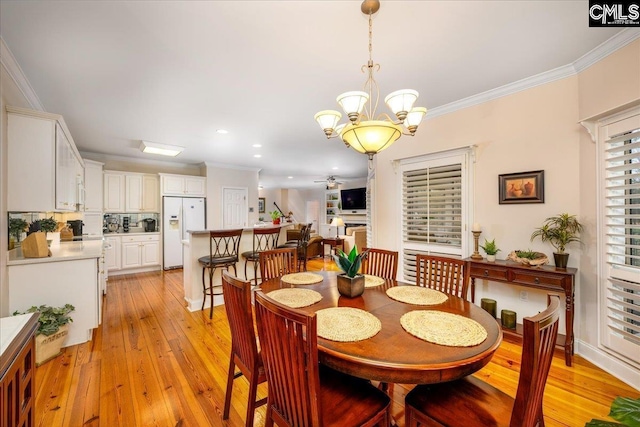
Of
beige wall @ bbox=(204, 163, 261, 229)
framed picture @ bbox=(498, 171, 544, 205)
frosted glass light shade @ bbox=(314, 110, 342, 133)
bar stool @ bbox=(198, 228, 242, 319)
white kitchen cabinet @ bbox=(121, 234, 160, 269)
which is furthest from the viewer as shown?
beige wall @ bbox=(204, 163, 261, 229)

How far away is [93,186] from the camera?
17.0 feet

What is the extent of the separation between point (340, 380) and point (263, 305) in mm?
623

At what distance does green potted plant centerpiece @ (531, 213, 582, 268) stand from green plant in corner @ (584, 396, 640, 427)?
1.89 meters

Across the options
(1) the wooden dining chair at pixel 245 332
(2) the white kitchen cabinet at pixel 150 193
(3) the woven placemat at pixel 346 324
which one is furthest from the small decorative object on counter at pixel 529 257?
(2) the white kitchen cabinet at pixel 150 193

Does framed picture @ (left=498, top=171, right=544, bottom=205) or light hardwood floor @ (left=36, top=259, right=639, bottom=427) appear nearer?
light hardwood floor @ (left=36, top=259, right=639, bottom=427)

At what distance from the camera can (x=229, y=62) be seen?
7.39 feet

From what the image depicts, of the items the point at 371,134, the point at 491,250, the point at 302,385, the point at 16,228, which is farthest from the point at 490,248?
the point at 16,228

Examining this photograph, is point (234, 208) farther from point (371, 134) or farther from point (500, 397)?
point (500, 397)

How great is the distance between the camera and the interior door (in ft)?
22.0

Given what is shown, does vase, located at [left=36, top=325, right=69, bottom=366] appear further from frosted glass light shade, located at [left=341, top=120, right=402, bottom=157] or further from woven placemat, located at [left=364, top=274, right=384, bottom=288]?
frosted glass light shade, located at [left=341, top=120, right=402, bottom=157]

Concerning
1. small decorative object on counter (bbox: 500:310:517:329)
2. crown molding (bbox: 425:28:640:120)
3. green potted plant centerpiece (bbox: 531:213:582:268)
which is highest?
crown molding (bbox: 425:28:640:120)

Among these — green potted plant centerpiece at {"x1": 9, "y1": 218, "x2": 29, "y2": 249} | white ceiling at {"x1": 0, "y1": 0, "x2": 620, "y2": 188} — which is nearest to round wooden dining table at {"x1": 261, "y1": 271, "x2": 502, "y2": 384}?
white ceiling at {"x1": 0, "y1": 0, "x2": 620, "y2": 188}

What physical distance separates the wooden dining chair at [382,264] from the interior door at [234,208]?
16.1ft

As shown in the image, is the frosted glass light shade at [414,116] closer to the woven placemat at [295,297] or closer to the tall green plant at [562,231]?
the woven placemat at [295,297]
